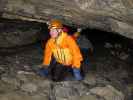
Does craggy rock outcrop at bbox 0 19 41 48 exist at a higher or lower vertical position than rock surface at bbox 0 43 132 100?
higher

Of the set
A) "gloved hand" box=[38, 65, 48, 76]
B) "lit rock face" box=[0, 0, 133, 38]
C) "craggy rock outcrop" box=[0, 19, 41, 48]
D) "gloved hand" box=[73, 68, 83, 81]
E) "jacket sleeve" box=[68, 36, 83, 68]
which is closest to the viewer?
"lit rock face" box=[0, 0, 133, 38]

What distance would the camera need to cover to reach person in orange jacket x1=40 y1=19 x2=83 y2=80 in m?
6.70

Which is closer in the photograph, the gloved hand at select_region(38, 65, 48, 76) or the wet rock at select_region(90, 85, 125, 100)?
the wet rock at select_region(90, 85, 125, 100)

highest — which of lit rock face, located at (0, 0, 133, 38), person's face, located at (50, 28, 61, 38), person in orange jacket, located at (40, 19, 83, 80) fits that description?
lit rock face, located at (0, 0, 133, 38)

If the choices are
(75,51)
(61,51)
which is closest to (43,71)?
(61,51)

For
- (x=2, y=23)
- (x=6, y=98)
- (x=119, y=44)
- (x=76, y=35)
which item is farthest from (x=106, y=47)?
(x=6, y=98)

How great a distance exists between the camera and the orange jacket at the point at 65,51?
6.74m

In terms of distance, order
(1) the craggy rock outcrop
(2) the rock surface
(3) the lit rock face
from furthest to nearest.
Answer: (1) the craggy rock outcrop, (2) the rock surface, (3) the lit rock face

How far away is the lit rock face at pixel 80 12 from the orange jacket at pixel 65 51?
18.3 inches

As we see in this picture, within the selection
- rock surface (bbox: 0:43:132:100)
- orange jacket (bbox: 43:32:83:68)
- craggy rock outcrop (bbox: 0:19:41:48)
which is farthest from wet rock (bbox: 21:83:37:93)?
craggy rock outcrop (bbox: 0:19:41:48)

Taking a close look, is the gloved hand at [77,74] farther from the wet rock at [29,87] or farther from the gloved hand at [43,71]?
the wet rock at [29,87]

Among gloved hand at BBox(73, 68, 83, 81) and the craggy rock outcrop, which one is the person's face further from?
the craggy rock outcrop

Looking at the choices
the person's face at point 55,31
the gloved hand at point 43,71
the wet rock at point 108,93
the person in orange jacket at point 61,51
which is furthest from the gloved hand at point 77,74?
the person's face at point 55,31

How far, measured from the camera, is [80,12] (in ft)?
21.3
